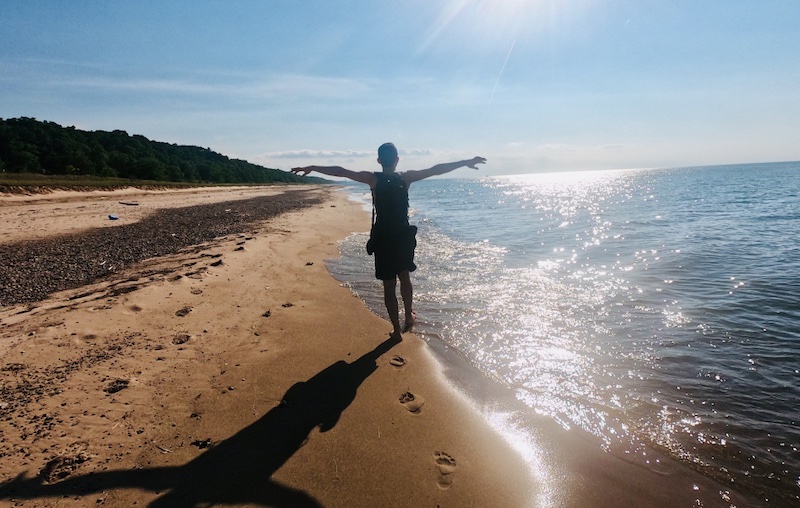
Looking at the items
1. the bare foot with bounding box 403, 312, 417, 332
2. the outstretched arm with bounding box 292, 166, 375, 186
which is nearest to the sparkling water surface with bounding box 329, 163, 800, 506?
the bare foot with bounding box 403, 312, 417, 332

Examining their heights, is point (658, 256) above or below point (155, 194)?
below

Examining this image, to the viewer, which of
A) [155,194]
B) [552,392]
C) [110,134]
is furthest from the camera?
[110,134]

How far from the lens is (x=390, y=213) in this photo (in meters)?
5.02

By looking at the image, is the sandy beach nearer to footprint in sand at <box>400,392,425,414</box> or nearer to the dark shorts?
footprint in sand at <box>400,392,425,414</box>

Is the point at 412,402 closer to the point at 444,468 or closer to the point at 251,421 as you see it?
the point at 444,468

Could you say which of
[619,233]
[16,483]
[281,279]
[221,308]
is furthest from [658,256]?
[16,483]

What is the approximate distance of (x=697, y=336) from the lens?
5.32 meters

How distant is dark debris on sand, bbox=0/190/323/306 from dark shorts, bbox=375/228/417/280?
4.95 m

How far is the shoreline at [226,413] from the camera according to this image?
8.12 ft

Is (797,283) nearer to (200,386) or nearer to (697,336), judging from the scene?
(697,336)

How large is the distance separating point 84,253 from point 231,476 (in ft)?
27.9

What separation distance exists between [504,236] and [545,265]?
20.9 ft

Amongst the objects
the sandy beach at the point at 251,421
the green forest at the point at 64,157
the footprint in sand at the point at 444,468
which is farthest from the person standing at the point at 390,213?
the green forest at the point at 64,157

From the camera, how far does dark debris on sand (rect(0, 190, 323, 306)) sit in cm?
615
